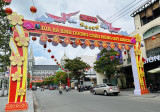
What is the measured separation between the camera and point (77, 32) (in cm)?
1165

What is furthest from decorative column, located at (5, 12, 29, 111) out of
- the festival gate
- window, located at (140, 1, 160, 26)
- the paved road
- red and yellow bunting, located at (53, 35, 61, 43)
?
window, located at (140, 1, 160, 26)

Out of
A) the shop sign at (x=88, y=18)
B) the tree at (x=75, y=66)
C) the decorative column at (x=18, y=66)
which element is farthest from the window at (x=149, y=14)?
the decorative column at (x=18, y=66)

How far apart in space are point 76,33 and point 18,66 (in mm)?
5659

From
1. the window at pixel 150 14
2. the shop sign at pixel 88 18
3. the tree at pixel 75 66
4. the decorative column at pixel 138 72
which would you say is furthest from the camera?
the tree at pixel 75 66

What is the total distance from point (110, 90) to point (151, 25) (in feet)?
37.5

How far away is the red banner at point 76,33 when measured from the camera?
33.3 feet

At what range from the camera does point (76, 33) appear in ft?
37.9

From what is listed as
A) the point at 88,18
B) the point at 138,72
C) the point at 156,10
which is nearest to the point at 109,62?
the point at 138,72

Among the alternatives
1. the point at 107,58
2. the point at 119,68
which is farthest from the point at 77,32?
the point at 119,68

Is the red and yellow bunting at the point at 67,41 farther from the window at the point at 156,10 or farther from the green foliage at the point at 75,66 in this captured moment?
the green foliage at the point at 75,66

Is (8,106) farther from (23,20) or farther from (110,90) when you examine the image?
(110,90)

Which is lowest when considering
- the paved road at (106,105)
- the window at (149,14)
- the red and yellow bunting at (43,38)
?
the paved road at (106,105)

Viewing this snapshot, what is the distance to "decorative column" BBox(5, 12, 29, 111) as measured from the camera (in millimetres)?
8055

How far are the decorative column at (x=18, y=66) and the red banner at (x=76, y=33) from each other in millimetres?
778
